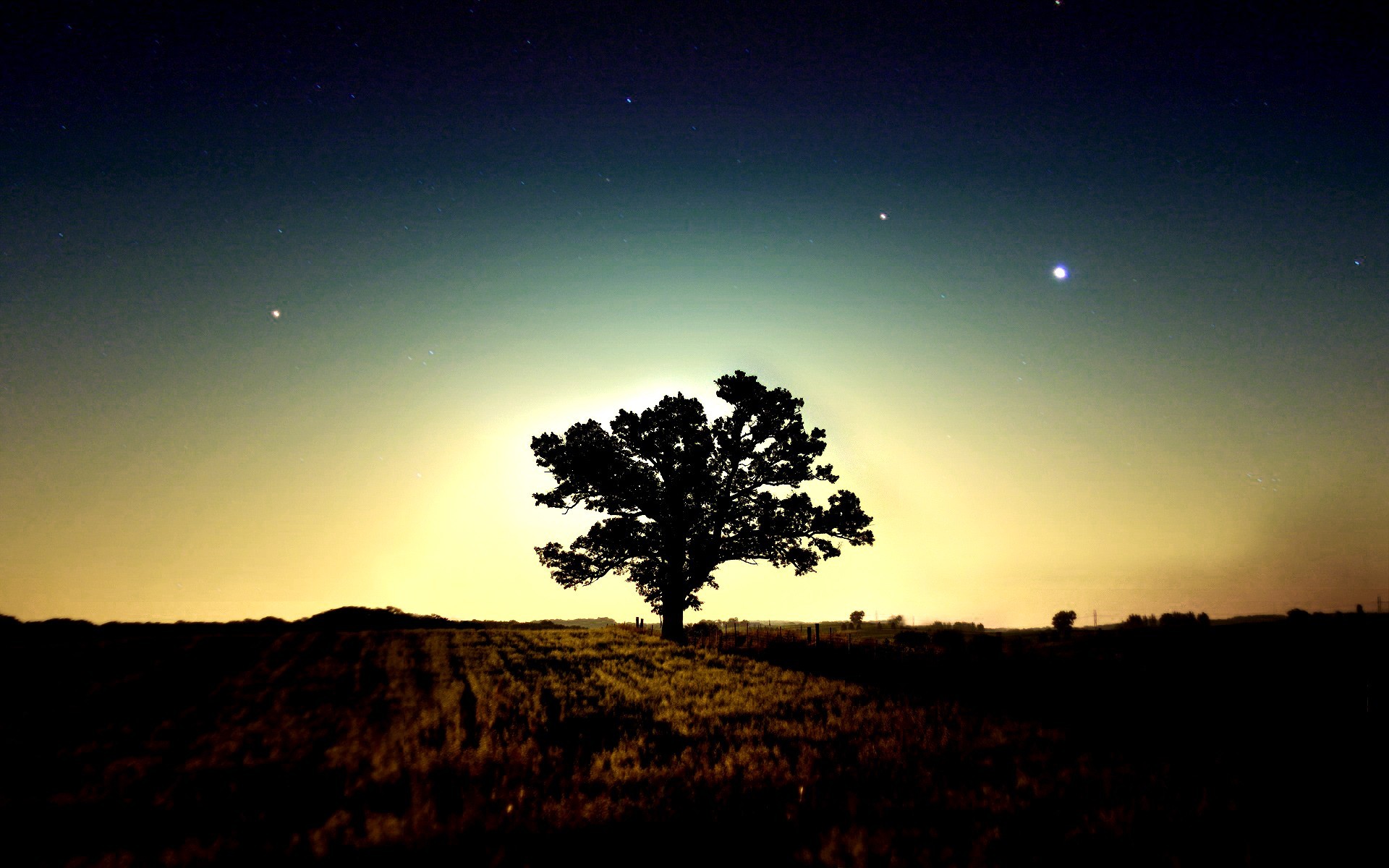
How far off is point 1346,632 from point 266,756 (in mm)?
29209

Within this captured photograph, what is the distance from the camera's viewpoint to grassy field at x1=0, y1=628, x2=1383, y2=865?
631cm

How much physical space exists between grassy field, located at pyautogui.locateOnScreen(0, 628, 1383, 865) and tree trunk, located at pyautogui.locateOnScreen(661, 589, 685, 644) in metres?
15.3

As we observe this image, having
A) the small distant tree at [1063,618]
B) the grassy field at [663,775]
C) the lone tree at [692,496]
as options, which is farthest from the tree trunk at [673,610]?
the small distant tree at [1063,618]

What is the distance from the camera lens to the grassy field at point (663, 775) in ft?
20.7

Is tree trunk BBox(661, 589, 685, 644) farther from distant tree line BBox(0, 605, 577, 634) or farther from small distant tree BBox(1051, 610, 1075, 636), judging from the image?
small distant tree BBox(1051, 610, 1075, 636)

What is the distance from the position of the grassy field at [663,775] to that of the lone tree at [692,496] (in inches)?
591

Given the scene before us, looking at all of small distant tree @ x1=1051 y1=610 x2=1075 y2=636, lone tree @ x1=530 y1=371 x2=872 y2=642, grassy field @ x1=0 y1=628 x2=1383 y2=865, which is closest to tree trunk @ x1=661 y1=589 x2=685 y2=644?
lone tree @ x1=530 y1=371 x2=872 y2=642

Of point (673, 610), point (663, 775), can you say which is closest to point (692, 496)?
point (673, 610)

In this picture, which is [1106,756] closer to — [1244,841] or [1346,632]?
[1244,841]

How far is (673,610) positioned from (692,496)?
19.1ft

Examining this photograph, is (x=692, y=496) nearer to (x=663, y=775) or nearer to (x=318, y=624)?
(x=663, y=775)

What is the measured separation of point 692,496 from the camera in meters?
33.5

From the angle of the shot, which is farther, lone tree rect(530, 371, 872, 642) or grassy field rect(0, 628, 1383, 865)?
lone tree rect(530, 371, 872, 642)

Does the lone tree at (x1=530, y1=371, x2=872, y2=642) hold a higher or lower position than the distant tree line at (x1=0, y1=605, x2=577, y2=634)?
higher
